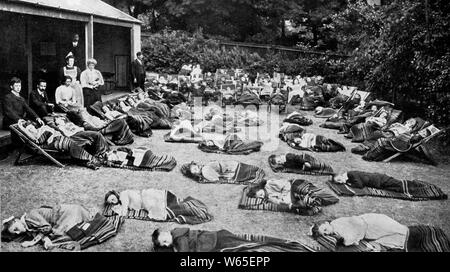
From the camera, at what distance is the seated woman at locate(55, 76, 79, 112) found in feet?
32.1

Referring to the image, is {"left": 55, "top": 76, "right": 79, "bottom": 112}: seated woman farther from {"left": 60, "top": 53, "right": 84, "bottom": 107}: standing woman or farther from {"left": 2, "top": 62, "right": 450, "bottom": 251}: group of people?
{"left": 60, "top": 53, "right": 84, "bottom": 107}: standing woman

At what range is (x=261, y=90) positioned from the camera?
16281 millimetres

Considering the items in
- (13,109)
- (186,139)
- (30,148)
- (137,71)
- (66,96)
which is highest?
(137,71)

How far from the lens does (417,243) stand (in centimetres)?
481

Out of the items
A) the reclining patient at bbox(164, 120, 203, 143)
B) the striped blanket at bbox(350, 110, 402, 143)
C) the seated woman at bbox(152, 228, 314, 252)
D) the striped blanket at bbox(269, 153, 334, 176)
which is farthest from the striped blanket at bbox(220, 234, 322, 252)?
the striped blanket at bbox(350, 110, 402, 143)

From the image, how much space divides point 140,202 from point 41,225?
1277mm

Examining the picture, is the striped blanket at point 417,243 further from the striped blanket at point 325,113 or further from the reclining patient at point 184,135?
the striped blanket at point 325,113

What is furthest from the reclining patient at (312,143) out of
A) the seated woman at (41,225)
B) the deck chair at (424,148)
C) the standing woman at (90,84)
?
the seated woman at (41,225)

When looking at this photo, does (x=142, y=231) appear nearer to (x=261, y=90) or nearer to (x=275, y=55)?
(x=261, y=90)

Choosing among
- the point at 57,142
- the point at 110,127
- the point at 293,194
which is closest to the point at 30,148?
the point at 57,142

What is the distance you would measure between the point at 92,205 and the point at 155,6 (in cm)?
2538

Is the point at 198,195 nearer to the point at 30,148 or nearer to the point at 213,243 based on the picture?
the point at 213,243

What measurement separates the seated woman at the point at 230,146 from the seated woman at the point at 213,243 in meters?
4.28
